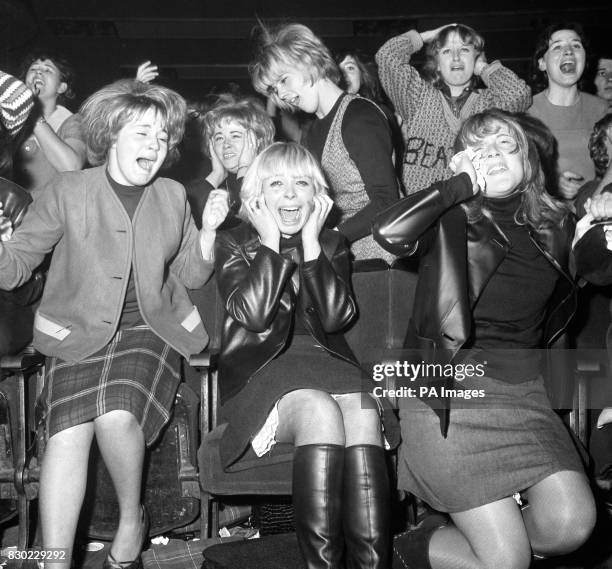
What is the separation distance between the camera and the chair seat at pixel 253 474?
1.95m

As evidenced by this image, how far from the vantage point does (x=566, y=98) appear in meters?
3.04

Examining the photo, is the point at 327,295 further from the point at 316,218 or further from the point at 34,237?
the point at 34,237

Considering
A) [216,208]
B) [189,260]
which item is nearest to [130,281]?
[189,260]

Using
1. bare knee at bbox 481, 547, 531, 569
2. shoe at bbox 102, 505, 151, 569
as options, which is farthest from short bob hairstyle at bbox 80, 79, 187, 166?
bare knee at bbox 481, 547, 531, 569

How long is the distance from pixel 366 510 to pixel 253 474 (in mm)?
378

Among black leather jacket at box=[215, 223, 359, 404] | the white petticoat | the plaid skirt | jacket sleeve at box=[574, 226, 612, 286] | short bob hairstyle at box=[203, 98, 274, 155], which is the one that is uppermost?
short bob hairstyle at box=[203, 98, 274, 155]

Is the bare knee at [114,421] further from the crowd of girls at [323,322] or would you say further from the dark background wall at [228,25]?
the dark background wall at [228,25]

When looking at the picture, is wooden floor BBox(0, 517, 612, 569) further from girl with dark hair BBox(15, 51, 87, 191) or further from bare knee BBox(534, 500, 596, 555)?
girl with dark hair BBox(15, 51, 87, 191)

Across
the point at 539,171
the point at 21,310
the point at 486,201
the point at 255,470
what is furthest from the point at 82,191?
the point at 539,171

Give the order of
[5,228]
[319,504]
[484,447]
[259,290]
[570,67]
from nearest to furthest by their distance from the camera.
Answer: [319,504] → [484,447] → [259,290] → [5,228] → [570,67]

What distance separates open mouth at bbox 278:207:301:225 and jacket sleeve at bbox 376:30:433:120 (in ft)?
3.20

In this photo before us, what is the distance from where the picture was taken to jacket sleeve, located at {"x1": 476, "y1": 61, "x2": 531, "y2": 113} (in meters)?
2.81

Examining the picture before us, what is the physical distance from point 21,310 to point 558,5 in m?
5.43

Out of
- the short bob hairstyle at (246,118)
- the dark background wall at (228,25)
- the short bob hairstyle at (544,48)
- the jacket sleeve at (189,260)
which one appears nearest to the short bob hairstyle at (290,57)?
the short bob hairstyle at (246,118)
